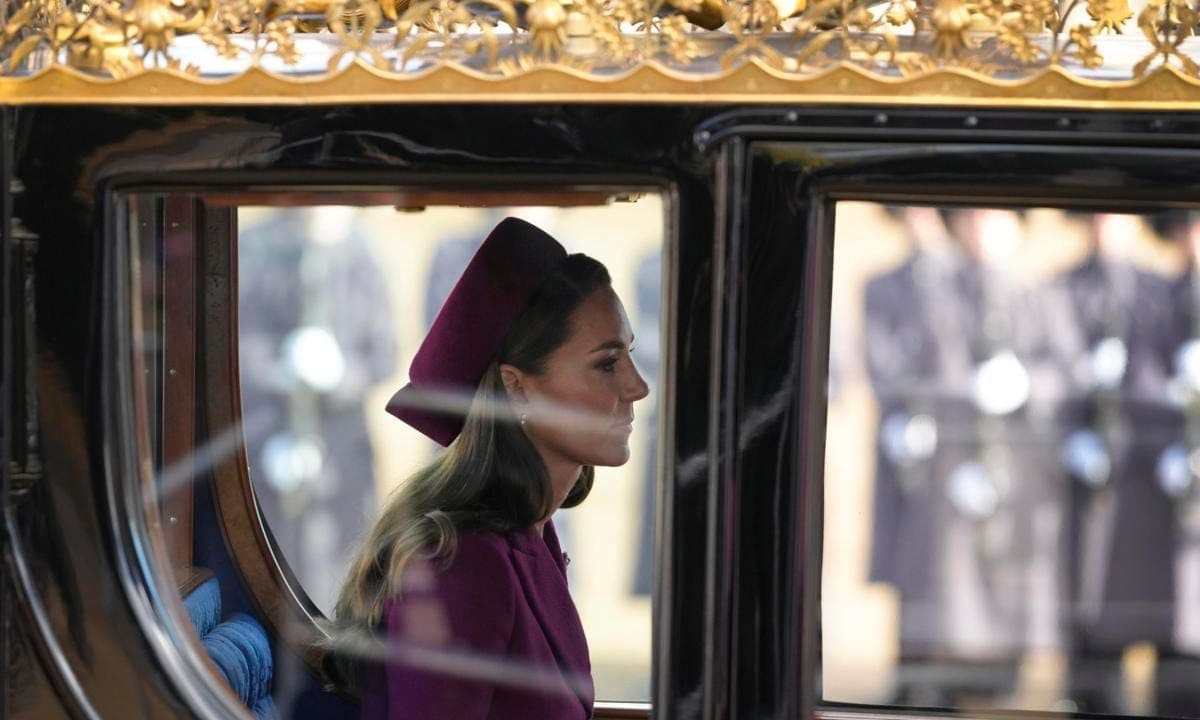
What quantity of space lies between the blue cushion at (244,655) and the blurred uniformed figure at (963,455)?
0.80 metres

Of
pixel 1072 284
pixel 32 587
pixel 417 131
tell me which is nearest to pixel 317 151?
pixel 417 131

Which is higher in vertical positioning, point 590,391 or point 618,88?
point 618,88

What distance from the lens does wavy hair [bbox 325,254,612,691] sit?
5.76ft

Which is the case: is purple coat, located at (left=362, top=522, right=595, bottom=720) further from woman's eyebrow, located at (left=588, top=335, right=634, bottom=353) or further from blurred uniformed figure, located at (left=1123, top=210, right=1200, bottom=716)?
blurred uniformed figure, located at (left=1123, top=210, right=1200, bottom=716)

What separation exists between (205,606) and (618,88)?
96cm

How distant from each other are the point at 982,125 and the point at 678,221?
0.29 m

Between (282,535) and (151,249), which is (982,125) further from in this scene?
(282,535)

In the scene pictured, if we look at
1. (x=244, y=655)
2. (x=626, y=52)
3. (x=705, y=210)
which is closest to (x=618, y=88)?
(x=626, y=52)

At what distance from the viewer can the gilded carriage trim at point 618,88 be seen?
55.1 inches

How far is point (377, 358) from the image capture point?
166cm

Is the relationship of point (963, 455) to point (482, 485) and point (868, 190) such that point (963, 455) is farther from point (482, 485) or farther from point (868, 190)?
point (482, 485)

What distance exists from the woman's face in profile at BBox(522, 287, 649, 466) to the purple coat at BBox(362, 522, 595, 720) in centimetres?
15

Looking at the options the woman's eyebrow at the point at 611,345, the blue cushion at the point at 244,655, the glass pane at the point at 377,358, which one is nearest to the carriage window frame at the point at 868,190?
the glass pane at the point at 377,358

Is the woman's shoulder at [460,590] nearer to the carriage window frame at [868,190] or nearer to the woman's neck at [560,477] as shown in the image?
the woman's neck at [560,477]
